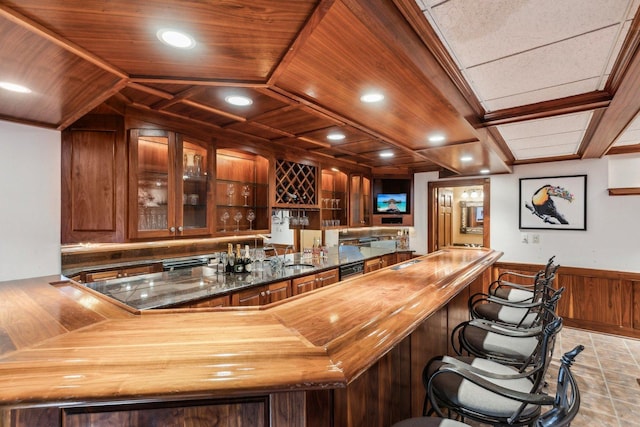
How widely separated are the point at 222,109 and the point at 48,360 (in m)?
2.25

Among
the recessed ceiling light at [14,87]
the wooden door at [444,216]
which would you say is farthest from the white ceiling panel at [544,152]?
the recessed ceiling light at [14,87]

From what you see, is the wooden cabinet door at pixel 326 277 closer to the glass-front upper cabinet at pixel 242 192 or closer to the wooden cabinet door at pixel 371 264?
the wooden cabinet door at pixel 371 264

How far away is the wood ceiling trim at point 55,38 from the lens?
40.6 inches

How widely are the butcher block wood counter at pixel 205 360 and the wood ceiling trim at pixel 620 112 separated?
162cm

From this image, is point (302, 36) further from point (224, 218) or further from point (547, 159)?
point (547, 159)

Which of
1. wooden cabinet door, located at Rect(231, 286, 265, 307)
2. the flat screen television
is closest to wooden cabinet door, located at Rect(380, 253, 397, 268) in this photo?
the flat screen television

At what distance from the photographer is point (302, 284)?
314cm

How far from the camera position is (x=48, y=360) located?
2.59 feet

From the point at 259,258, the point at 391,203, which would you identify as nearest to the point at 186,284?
the point at 259,258

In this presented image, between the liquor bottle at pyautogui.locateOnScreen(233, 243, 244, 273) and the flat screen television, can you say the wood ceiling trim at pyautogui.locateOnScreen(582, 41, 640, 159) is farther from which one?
the liquor bottle at pyautogui.locateOnScreen(233, 243, 244, 273)

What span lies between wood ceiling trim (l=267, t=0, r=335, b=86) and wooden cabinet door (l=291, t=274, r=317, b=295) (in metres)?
2.01

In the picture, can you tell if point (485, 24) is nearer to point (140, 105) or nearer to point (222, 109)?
point (222, 109)

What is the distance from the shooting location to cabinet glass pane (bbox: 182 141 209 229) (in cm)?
299

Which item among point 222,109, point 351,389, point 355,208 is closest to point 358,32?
point 351,389
